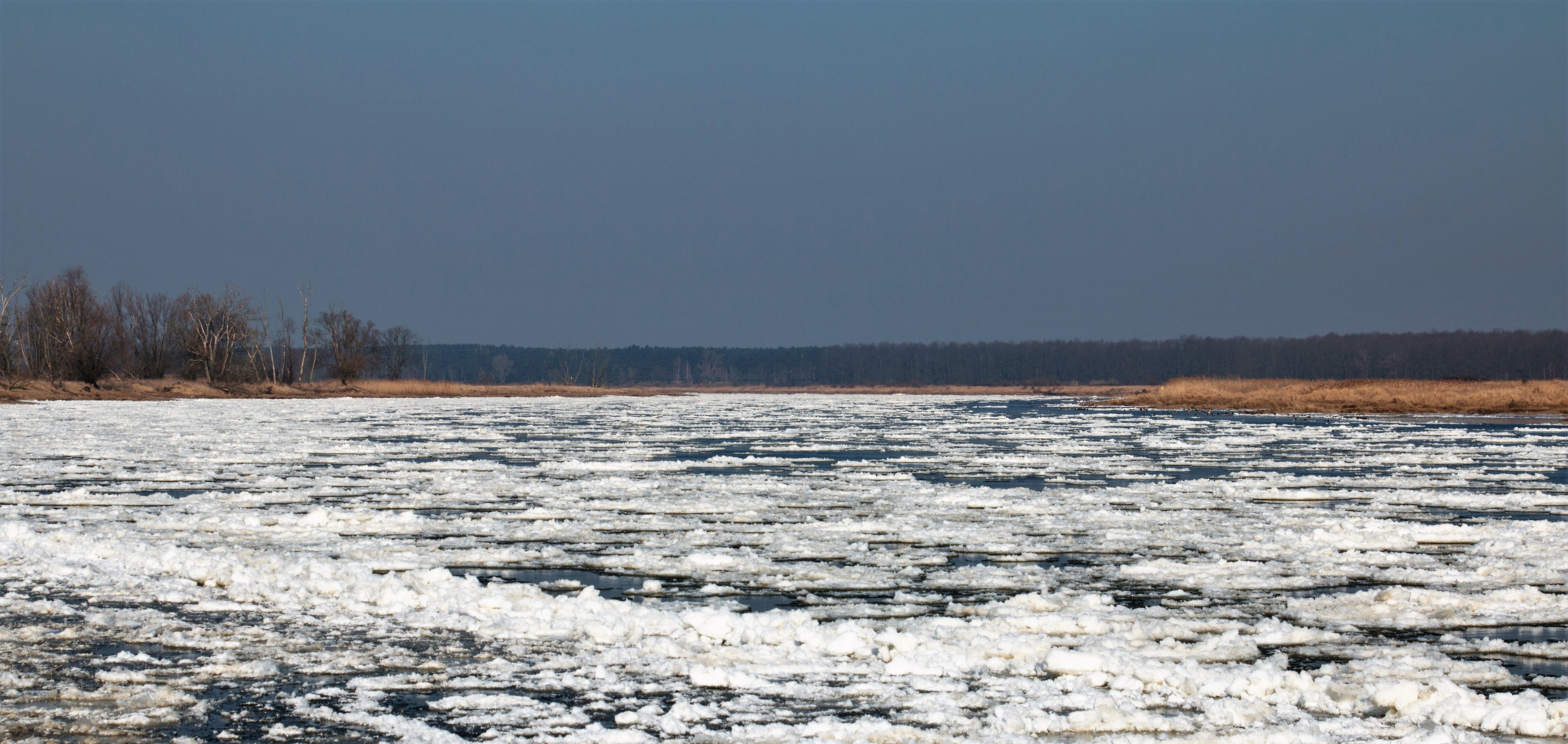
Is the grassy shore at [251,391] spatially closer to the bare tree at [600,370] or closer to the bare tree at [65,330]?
the bare tree at [65,330]

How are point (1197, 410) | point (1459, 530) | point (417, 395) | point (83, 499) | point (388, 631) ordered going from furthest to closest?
point (417, 395) < point (1197, 410) < point (83, 499) < point (1459, 530) < point (388, 631)

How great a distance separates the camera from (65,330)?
211ft

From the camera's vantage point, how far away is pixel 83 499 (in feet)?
36.1

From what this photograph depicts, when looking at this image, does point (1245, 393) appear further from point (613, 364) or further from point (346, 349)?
point (613, 364)

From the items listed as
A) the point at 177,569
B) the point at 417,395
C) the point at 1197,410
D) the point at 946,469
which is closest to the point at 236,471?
the point at 177,569

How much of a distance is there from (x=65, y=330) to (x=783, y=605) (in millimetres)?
71441

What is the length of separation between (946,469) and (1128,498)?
3.80 meters

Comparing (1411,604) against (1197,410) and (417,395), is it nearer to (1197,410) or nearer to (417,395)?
(1197,410)

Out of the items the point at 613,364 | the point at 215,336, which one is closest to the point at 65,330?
the point at 215,336

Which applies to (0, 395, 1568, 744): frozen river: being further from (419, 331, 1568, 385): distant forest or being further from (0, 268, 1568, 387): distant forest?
(419, 331, 1568, 385): distant forest

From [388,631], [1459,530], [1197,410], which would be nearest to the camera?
[388,631]

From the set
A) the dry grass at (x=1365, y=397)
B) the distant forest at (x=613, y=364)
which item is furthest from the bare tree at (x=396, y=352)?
the dry grass at (x=1365, y=397)

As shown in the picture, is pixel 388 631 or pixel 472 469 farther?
pixel 472 469

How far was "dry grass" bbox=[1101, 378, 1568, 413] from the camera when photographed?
1409 inches
